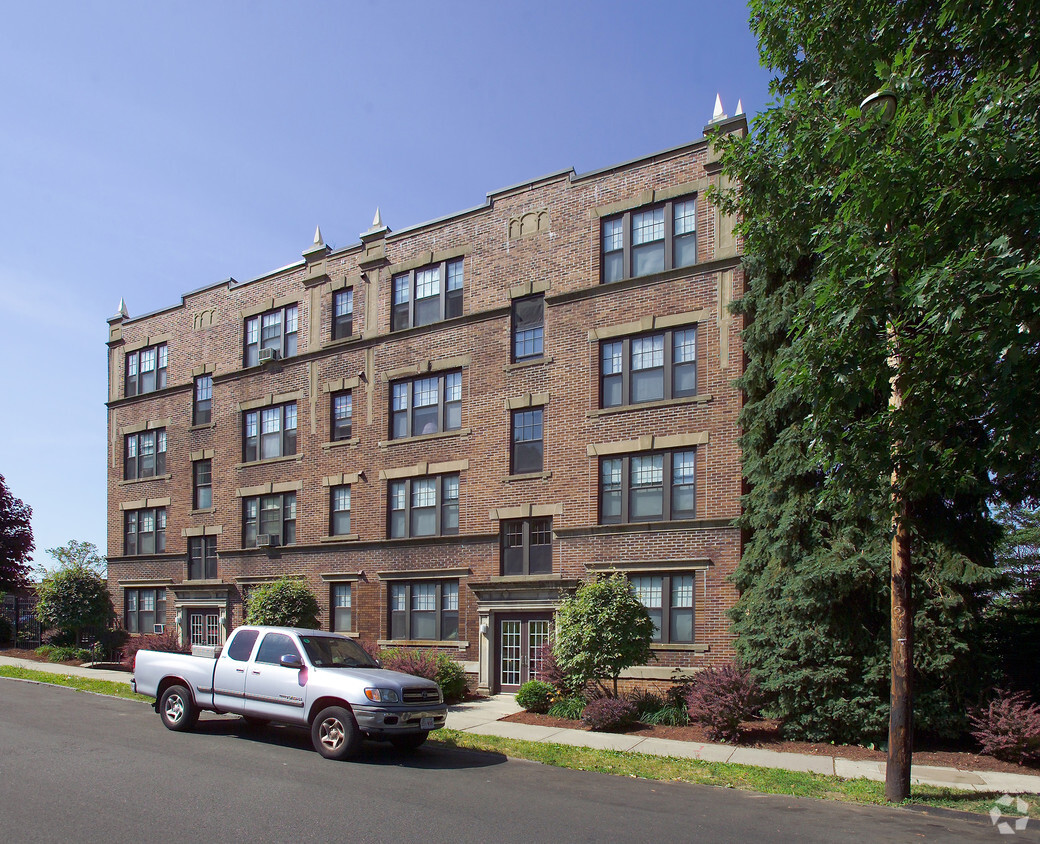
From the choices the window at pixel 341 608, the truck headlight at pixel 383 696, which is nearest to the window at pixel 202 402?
the window at pixel 341 608

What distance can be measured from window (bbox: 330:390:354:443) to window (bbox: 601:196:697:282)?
9727mm

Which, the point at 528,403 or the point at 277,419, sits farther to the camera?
the point at 277,419

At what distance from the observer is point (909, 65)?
420 inches

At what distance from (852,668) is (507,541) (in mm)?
10110

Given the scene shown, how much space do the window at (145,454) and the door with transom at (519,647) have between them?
17504 millimetres

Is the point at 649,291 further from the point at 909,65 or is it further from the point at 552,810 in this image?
the point at 552,810

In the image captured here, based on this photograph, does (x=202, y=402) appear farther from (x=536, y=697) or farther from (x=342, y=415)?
(x=536, y=697)

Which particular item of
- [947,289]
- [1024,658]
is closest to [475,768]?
[947,289]

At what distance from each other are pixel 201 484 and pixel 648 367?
18862mm

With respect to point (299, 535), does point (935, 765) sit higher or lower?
lower

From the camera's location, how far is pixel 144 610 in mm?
32969

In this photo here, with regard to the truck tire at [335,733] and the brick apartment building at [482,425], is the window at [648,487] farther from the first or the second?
the truck tire at [335,733]

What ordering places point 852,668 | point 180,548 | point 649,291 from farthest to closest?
1. point 180,548
2. point 649,291
3. point 852,668

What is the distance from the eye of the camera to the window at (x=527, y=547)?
22.2 m
